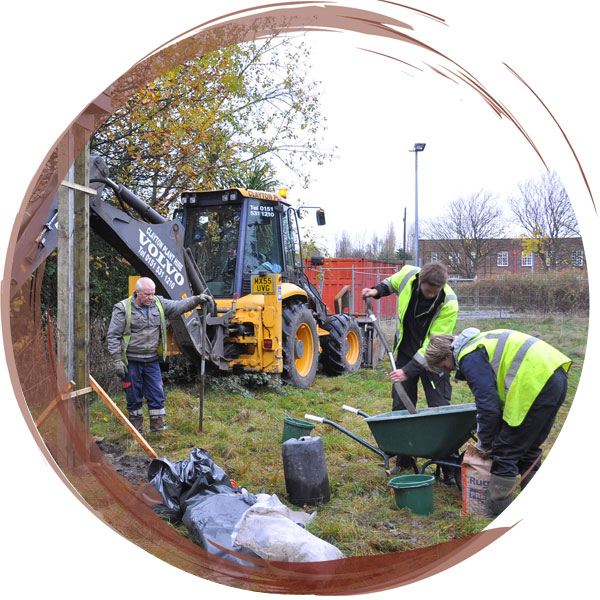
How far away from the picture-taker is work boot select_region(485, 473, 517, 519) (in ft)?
11.6

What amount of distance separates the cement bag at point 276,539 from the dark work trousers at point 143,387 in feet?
8.06

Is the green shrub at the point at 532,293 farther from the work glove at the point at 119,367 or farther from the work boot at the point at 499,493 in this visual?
the work glove at the point at 119,367

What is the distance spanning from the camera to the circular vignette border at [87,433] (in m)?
2.95

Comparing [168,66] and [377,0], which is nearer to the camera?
[377,0]

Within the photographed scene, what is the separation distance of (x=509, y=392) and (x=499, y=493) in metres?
0.61

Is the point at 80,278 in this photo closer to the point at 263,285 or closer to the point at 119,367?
the point at 119,367

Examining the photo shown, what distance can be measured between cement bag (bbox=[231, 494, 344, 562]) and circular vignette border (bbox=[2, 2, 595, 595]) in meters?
0.05

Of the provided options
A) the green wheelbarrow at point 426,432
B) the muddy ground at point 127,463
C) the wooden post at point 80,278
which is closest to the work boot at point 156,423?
the muddy ground at point 127,463

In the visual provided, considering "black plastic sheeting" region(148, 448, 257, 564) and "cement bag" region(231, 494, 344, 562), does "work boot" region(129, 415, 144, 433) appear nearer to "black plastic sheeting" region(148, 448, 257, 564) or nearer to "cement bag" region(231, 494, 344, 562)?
"black plastic sheeting" region(148, 448, 257, 564)

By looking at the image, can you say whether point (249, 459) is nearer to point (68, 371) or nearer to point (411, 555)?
point (68, 371)

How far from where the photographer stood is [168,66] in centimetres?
531

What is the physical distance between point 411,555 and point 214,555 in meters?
1.05

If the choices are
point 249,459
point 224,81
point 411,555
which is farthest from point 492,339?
point 224,81

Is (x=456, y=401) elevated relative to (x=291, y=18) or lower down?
lower down
